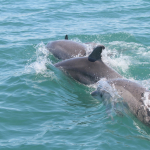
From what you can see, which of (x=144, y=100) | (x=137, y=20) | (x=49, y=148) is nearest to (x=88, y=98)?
(x=144, y=100)

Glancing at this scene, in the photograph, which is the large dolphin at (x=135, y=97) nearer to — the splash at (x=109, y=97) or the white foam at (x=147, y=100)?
the white foam at (x=147, y=100)

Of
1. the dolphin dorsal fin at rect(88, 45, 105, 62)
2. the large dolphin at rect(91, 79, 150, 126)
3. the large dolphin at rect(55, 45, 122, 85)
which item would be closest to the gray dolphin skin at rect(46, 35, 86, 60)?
the large dolphin at rect(55, 45, 122, 85)

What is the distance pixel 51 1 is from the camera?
1253 inches

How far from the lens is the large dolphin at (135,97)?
905 centimetres

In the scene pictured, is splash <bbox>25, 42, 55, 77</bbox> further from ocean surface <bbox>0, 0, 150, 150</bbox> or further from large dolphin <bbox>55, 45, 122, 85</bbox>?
large dolphin <bbox>55, 45, 122, 85</bbox>

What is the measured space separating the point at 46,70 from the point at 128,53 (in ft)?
19.1

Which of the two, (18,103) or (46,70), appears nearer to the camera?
(18,103)

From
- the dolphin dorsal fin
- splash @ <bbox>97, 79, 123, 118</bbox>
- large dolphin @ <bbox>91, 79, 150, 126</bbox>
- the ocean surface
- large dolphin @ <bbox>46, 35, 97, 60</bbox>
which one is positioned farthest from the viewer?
large dolphin @ <bbox>46, 35, 97, 60</bbox>

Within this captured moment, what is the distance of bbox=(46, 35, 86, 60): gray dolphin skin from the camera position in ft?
49.1

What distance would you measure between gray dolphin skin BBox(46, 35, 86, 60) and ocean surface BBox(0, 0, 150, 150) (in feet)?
1.28

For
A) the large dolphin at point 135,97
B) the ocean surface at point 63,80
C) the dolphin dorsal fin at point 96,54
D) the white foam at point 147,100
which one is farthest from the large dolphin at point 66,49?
the white foam at point 147,100

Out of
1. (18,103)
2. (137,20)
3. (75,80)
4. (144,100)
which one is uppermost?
(137,20)

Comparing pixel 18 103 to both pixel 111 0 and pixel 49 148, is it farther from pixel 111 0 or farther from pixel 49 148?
pixel 111 0

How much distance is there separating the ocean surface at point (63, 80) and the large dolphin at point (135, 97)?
251 mm
